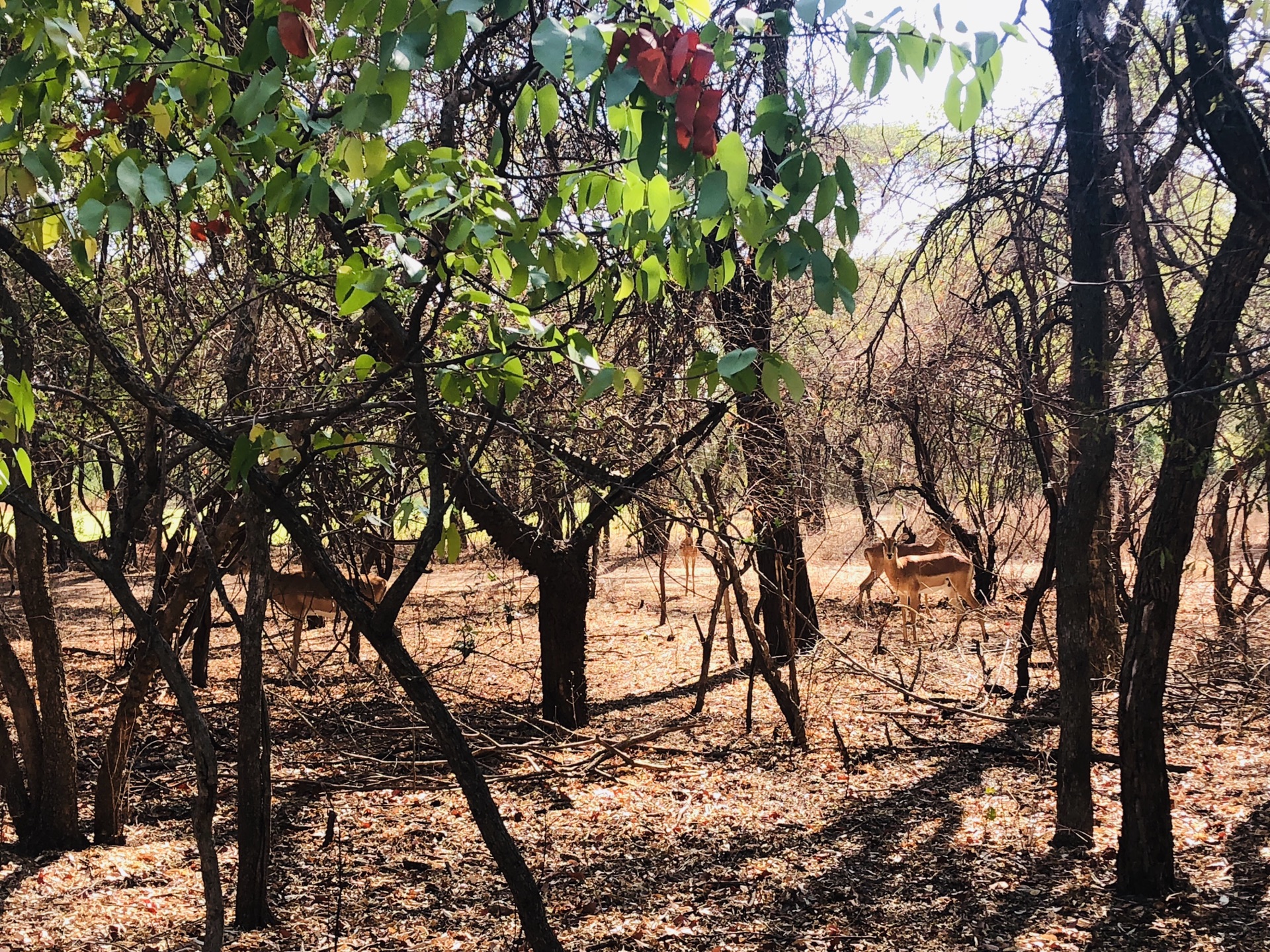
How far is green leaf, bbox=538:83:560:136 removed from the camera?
1883 millimetres

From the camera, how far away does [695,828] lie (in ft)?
20.1

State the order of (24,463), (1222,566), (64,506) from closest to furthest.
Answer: (24,463) → (1222,566) → (64,506)

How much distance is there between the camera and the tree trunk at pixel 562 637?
8188 millimetres

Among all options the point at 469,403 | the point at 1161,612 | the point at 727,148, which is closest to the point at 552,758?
the point at 469,403

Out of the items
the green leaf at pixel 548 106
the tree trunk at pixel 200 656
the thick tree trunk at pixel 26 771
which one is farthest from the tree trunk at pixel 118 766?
the green leaf at pixel 548 106

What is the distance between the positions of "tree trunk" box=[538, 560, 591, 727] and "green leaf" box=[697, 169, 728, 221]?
21.7 ft

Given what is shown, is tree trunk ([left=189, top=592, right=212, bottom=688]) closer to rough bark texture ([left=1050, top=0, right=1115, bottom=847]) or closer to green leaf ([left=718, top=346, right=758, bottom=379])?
rough bark texture ([left=1050, top=0, right=1115, bottom=847])

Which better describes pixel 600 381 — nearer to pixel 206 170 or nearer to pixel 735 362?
pixel 735 362

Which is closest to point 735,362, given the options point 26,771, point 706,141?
point 706,141

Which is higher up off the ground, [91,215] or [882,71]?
[882,71]

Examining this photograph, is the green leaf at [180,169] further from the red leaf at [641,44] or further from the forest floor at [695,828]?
the forest floor at [695,828]

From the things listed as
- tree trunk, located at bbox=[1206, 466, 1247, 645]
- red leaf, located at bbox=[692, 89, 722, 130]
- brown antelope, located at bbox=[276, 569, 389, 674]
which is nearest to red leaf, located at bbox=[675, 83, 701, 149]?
red leaf, located at bbox=[692, 89, 722, 130]

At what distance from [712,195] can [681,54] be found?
22 centimetres

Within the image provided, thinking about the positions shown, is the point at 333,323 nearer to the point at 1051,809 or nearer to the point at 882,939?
the point at 882,939
